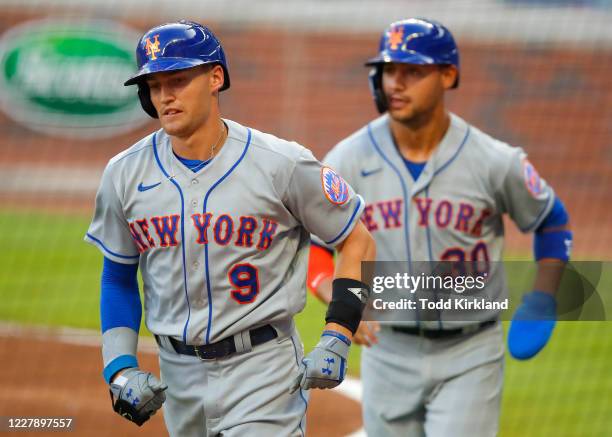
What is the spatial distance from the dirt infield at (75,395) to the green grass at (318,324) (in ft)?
2.94

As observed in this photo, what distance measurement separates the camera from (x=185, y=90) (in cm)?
340

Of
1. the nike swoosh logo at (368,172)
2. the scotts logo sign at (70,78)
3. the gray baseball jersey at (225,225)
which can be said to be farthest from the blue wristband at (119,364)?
the scotts logo sign at (70,78)

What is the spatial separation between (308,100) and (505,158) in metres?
13.2

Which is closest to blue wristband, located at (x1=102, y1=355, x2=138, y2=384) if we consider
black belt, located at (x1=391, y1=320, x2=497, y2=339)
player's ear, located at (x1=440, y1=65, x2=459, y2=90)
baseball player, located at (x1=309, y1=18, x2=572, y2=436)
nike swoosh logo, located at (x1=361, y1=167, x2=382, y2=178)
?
baseball player, located at (x1=309, y1=18, x2=572, y2=436)

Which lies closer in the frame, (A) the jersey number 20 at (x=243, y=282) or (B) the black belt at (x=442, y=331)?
(A) the jersey number 20 at (x=243, y=282)

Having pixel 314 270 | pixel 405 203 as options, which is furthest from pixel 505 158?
pixel 314 270

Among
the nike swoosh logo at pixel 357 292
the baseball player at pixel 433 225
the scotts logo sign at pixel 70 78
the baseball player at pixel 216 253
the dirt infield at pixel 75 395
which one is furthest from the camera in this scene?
the scotts logo sign at pixel 70 78

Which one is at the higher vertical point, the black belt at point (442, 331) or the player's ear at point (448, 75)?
the player's ear at point (448, 75)

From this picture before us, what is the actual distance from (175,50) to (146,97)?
0.80 feet

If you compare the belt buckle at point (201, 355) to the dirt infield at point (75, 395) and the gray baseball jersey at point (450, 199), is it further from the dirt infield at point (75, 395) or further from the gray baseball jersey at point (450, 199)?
the dirt infield at point (75, 395)

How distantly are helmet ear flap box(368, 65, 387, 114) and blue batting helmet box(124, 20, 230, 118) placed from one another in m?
1.23

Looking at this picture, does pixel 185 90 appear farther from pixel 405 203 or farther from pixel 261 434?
pixel 405 203

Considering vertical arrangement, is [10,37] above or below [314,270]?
below

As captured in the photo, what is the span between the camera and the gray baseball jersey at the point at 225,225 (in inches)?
134
